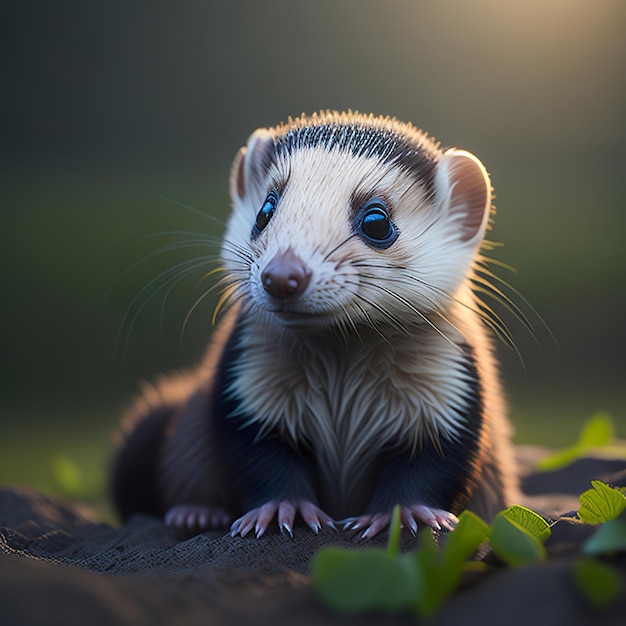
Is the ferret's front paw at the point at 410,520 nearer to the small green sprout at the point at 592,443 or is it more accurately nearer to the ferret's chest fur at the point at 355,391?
the ferret's chest fur at the point at 355,391

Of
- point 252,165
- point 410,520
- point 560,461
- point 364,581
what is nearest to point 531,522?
point 410,520

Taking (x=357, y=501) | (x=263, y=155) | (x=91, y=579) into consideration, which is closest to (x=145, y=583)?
(x=91, y=579)

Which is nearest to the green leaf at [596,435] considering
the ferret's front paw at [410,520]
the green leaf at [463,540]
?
the ferret's front paw at [410,520]

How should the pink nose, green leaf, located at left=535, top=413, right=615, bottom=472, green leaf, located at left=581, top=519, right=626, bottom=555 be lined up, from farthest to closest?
green leaf, located at left=535, top=413, right=615, bottom=472
the pink nose
green leaf, located at left=581, top=519, right=626, bottom=555

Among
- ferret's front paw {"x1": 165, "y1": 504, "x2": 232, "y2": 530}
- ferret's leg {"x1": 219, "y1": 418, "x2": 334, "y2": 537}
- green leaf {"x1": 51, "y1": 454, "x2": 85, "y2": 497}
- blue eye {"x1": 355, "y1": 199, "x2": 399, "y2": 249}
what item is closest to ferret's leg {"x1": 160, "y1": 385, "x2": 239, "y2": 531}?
ferret's front paw {"x1": 165, "y1": 504, "x2": 232, "y2": 530}

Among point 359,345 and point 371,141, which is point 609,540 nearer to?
point 359,345

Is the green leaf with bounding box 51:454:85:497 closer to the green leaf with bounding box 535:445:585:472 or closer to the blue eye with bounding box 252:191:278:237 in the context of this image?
the green leaf with bounding box 535:445:585:472

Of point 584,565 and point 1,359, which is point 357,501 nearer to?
point 584,565
